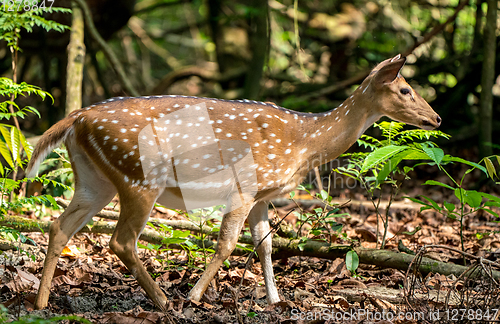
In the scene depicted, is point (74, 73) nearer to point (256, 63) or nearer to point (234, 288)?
point (234, 288)

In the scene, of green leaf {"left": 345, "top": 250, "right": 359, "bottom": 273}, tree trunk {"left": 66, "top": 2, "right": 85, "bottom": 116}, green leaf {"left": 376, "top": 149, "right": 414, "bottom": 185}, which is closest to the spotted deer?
green leaf {"left": 376, "top": 149, "right": 414, "bottom": 185}

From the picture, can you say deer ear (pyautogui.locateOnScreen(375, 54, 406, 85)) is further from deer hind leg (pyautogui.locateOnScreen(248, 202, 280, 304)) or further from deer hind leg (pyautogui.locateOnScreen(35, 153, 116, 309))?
deer hind leg (pyautogui.locateOnScreen(35, 153, 116, 309))

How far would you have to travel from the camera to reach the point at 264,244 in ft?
14.0

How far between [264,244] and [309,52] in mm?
9100

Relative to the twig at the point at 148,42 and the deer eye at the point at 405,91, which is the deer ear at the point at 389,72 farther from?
the twig at the point at 148,42

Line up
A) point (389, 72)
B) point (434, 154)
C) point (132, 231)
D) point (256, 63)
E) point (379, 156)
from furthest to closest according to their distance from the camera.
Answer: point (256, 63) → point (389, 72) → point (132, 231) → point (379, 156) → point (434, 154)

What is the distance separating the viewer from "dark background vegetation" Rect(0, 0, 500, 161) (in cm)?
898

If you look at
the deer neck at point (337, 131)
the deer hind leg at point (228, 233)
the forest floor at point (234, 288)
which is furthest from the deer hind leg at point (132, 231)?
the deer neck at point (337, 131)

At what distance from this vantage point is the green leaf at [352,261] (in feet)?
14.4

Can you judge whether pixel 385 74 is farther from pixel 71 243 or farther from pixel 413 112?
pixel 71 243

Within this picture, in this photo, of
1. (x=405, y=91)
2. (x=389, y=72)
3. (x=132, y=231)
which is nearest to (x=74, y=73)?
(x=132, y=231)

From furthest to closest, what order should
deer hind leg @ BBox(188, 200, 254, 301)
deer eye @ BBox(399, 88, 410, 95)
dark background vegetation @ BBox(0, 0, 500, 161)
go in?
dark background vegetation @ BBox(0, 0, 500, 161), deer eye @ BBox(399, 88, 410, 95), deer hind leg @ BBox(188, 200, 254, 301)

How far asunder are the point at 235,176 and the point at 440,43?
Answer: 11.0 metres

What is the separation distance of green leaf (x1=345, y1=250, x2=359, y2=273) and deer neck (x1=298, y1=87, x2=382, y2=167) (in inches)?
38.8
